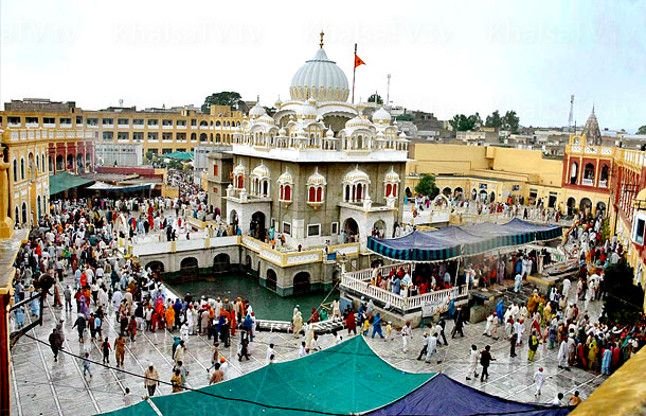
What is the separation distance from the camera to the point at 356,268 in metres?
26.0

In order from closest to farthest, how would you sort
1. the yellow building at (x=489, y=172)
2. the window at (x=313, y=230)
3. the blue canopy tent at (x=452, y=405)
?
the blue canopy tent at (x=452, y=405), the window at (x=313, y=230), the yellow building at (x=489, y=172)

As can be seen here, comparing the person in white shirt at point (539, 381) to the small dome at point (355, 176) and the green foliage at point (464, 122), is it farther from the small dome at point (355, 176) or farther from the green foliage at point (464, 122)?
the green foliage at point (464, 122)

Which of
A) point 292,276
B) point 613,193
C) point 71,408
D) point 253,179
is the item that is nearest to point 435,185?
point 613,193

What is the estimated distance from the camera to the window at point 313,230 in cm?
2669

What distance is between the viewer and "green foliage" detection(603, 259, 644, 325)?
1680 cm

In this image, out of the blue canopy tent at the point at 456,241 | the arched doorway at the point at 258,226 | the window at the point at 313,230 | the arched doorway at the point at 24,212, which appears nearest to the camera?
the blue canopy tent at the point at 456,241

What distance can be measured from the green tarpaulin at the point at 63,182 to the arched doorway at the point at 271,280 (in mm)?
15273

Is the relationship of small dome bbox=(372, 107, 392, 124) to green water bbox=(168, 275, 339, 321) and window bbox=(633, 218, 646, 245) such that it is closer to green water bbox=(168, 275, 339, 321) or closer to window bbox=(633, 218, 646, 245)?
green water bbox=(168, 275, 339, 321)

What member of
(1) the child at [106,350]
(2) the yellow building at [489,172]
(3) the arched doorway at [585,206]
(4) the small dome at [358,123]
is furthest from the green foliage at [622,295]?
(2) the yellow building at [489,172]

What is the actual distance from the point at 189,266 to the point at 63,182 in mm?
13917

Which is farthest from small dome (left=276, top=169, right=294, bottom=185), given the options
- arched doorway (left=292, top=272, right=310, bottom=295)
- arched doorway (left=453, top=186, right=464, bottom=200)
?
arched doorway (left=453, top=186, right=464, bottom=200)

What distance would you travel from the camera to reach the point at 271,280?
25.8 meters

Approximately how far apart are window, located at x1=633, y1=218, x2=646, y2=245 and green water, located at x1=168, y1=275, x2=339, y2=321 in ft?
38.8

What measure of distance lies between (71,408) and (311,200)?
52.5 feet
